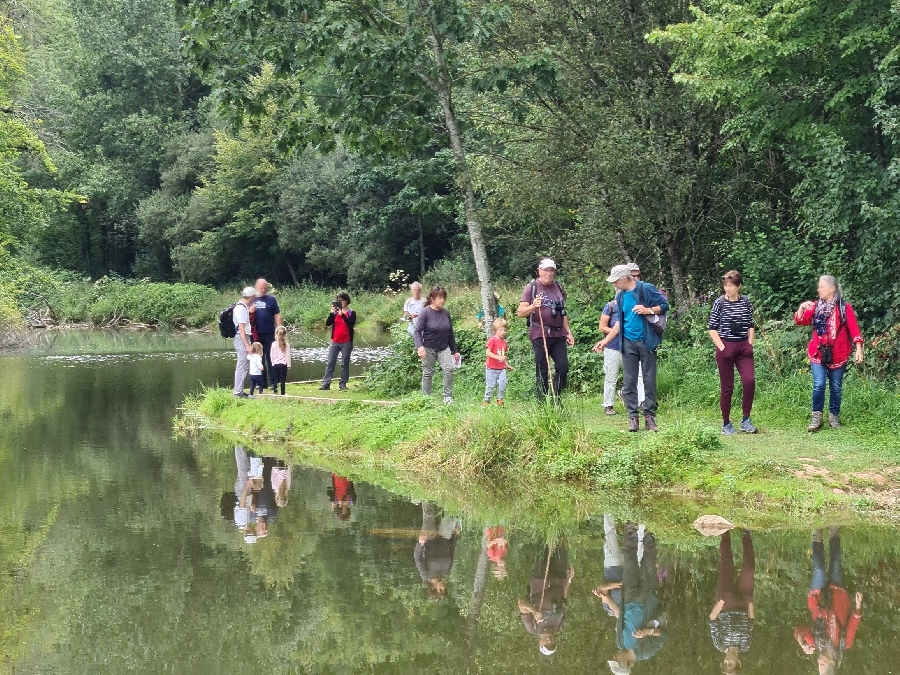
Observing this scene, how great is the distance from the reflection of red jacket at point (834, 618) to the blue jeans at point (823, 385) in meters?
5.20

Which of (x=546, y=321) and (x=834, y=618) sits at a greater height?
(x=546, y=321)

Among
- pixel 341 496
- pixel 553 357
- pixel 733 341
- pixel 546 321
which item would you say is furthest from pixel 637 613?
pixel 553 357

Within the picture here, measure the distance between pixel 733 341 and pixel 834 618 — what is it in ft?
19.1

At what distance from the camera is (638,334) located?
39.2 ft

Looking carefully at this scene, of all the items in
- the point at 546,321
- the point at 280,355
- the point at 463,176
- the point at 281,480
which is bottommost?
the point at 281,480

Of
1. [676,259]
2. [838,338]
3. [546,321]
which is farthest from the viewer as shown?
[676,259]

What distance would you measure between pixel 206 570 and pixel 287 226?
1847 inches

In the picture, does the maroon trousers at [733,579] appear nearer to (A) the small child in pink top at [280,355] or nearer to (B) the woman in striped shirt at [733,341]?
(B) the woman in striped shirt at [733,341]

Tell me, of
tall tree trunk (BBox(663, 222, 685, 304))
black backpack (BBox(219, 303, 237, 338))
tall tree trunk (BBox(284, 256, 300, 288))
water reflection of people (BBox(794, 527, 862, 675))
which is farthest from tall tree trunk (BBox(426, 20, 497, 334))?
tall tree trunk (BBox(284, 256, 300, 288))

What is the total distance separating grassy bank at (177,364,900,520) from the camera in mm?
9867

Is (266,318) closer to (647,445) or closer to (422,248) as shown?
(647,445)

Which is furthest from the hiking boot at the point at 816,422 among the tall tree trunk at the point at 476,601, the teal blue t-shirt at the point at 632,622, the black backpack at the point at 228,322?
the black backpack at the point at 228,322

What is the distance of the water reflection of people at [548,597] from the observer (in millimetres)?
6504

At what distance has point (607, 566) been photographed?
7891mm
